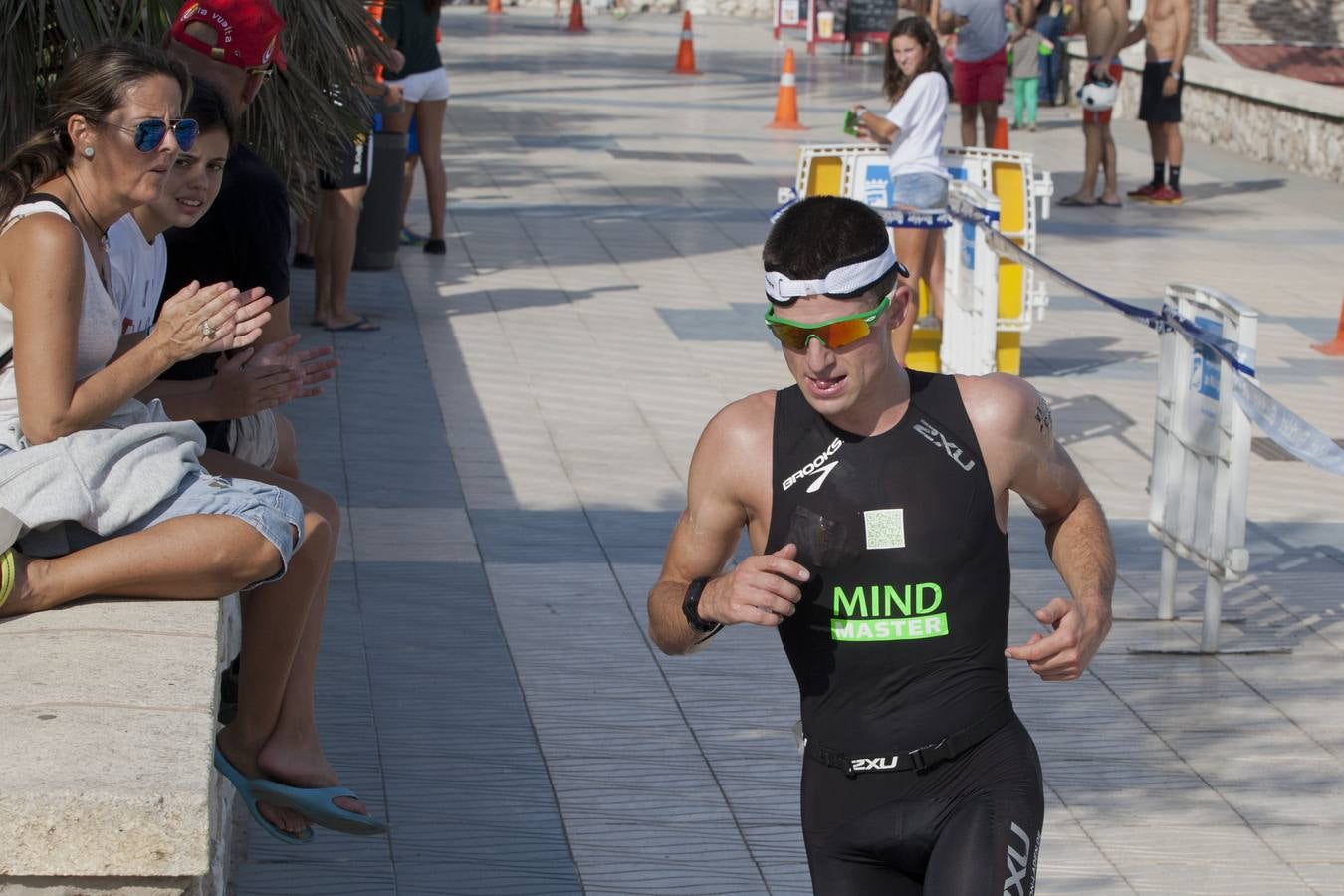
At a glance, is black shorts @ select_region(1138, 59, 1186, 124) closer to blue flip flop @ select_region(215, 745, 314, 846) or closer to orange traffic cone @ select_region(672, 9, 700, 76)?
blue flip flop @ select_region(215, 745, 314, 846)

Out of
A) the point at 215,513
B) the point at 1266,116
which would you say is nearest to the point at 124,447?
the point at 215,513

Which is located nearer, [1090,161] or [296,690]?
[296,690]

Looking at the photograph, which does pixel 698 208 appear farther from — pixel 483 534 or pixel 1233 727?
pixel 1233 727

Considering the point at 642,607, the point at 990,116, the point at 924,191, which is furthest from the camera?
the point at 990,116

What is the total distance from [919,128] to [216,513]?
21.7 ft

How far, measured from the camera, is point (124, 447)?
3.45 meters

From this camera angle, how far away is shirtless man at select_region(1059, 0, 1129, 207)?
1507 cm

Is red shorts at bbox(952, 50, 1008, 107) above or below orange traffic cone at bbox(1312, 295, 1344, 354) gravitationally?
above

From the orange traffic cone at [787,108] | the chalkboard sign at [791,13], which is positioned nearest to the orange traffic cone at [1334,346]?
the orange traffic cone at [787,108]

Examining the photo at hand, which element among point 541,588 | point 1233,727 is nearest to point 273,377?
point 541,588

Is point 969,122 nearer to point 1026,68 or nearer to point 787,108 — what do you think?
point 787,108

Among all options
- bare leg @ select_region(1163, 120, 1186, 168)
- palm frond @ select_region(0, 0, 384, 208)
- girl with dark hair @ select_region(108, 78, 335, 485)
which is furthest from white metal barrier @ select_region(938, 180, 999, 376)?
bare leg @ select_region(1163, 120, 1186, 168)

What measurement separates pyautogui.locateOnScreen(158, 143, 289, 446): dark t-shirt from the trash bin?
7.02 meters

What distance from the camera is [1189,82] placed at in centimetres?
2147
